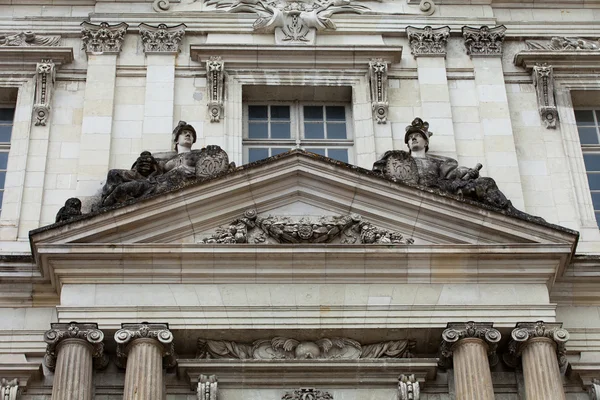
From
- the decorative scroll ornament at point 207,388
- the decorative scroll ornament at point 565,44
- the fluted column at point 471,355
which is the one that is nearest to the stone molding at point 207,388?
the decorative scroll ornament at point 207,388

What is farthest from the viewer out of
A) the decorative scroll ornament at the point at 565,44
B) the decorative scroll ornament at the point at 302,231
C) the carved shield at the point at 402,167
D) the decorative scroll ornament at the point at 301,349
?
the decorative scroll ornament at the point at 565,44

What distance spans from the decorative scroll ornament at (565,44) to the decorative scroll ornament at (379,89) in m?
2.42

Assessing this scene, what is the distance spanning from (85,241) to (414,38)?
6667 mm

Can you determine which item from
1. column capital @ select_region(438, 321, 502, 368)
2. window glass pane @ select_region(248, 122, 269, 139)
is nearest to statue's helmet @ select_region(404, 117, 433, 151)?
window glass pane @ select_region(248, 122, 269, 139)

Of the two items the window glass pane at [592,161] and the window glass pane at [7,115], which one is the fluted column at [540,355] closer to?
the window glass pane at [592,161]

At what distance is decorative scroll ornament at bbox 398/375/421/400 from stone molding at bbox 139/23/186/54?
6.83 m

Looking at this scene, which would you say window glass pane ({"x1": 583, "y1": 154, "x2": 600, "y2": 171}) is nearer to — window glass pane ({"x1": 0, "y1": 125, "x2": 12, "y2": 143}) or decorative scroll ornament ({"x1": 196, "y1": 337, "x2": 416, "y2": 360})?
decorative scroll ornament ({"x1": 196, "y1": 337, "x2": 416, "y2": 360})

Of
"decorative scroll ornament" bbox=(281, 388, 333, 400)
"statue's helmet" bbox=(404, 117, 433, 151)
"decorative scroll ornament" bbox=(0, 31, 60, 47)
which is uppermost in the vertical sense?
"decorative scroll ornament" bbox=(0, 31, 60, 47)

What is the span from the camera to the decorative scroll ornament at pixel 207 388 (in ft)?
58.0

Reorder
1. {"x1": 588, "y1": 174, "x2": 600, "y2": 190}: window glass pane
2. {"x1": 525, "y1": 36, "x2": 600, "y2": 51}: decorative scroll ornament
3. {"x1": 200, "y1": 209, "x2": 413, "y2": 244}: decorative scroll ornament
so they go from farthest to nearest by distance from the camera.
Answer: {"x1": 525, "y1": 36, "x2": 600, "y2": 51}: decorative scroll ornament → {"x1": 588, "y1": 174, "x2": 600, "y2": 190}: window glass pane → {"x1": 200, "y1": 209, "x2": 413, "y2": 244}: decorative scroll ornament

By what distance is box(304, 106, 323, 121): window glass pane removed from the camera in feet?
72.7

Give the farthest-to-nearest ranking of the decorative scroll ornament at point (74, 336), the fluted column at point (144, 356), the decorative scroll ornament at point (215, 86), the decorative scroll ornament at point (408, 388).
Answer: the decorative scroll ornament at point (215, 86), the decorative scroll ornament at point (408, 388), the decorative scroll ornament at point (74, 336), the fluted column at point (144, 356)

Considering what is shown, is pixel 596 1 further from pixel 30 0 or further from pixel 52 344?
pixel 52 344

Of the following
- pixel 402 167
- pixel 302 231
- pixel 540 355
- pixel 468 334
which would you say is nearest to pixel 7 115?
pixel 302 231
